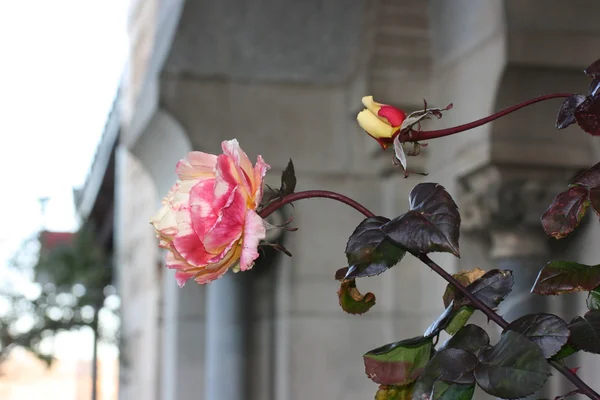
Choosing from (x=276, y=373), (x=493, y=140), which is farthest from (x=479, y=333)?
(x=276, y=373)

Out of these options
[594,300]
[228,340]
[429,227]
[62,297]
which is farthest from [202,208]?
[62,297]

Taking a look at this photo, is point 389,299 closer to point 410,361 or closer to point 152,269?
point 152,269

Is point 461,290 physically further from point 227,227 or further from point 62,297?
point 62,297

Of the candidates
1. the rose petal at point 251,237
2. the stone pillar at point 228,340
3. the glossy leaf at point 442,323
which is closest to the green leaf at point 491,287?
the glossy leaf at point 442,323

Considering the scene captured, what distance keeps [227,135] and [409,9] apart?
528mm

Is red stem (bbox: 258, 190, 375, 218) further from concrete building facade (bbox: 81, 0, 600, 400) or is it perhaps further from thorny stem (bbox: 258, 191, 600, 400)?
concrete building facade (bbox: 81, 0, 600, 400)

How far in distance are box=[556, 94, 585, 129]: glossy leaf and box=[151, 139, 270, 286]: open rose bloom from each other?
17cm

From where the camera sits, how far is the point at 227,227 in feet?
1.48

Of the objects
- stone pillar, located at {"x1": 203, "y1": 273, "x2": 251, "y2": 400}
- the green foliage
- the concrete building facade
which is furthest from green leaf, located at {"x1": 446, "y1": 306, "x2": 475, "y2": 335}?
the green foliage

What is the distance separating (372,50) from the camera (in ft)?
6.84

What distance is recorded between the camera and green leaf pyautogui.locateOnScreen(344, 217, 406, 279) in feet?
1.47

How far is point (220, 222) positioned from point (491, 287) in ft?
0.48

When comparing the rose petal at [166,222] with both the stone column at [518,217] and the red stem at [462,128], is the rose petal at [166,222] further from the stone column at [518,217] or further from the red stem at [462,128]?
the stone column at [518,217]

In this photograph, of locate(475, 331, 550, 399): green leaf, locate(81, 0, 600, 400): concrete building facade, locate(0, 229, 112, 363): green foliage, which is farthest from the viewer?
locate(0, 229, 112, 363): green foliage
